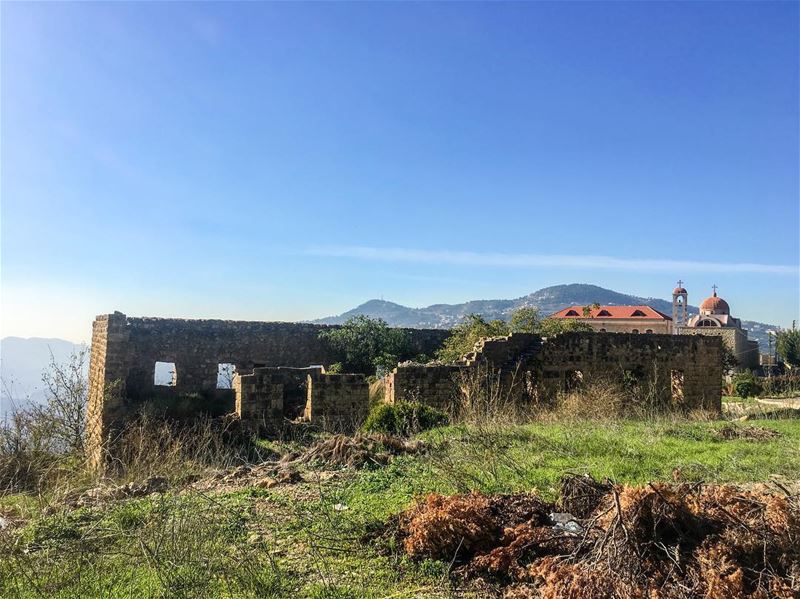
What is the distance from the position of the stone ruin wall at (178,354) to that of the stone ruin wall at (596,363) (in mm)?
6614

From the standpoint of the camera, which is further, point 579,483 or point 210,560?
point 579,483

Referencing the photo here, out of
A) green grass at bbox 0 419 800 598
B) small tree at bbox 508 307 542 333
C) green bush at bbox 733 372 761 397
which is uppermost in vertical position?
small tree at bbox 508 307 542 333

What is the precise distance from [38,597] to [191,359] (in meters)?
16.2

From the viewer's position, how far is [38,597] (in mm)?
4465

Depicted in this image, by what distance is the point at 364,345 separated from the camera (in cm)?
2212

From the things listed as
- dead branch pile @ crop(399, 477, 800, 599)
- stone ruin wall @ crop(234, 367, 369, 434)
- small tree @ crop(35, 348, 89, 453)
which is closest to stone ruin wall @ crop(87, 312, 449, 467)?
small tree @ crop(35, 348, 89, 453)

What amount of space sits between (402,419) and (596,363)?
25.1ft

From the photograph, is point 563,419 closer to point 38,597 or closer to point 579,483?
point 579,483

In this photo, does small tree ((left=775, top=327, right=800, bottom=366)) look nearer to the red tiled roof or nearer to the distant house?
the distant house

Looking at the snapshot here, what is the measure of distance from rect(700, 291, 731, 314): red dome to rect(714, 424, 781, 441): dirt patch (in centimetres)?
7497

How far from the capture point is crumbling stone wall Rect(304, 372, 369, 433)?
13719mm

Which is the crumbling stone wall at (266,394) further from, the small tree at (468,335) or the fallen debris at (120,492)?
the small tree at (468,335)

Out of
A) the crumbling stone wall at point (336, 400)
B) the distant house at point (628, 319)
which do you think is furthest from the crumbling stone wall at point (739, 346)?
the crumbling stone wall at point (336, 400)

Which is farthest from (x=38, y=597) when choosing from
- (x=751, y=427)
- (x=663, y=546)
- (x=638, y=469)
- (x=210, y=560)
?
(x=751, y=427)
